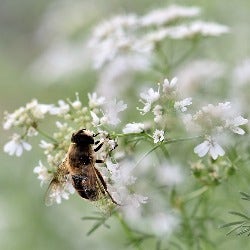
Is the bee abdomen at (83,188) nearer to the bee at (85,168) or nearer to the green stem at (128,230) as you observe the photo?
the bee at (85,168)

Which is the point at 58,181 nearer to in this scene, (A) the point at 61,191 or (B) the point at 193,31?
(A) the point at 61,191

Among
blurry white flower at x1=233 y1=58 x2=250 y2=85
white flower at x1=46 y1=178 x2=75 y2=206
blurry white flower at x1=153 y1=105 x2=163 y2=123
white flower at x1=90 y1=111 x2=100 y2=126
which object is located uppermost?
blurry white flower at x1=233 y1=58 x2=250 y2=85

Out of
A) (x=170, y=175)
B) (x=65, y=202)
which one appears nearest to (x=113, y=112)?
(x=170, y=175)

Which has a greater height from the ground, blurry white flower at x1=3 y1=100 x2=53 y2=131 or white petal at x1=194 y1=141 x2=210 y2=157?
blurry white flower at x1=3 y1=100 x2=53 y2=131

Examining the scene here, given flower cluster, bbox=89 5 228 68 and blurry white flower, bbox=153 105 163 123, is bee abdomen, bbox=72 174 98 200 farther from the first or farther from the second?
flower cluster, bbox=89 5 228 68

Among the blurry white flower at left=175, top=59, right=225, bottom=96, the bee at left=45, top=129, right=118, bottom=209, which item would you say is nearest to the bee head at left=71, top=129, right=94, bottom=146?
the bee at left=45, top=129, right=118, bottom=209

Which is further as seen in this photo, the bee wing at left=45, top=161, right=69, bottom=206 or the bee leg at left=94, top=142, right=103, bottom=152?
the bee wing at left=45, top=161, right=69, bottom=206

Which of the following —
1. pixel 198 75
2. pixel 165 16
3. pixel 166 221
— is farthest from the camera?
pixel 198 75
